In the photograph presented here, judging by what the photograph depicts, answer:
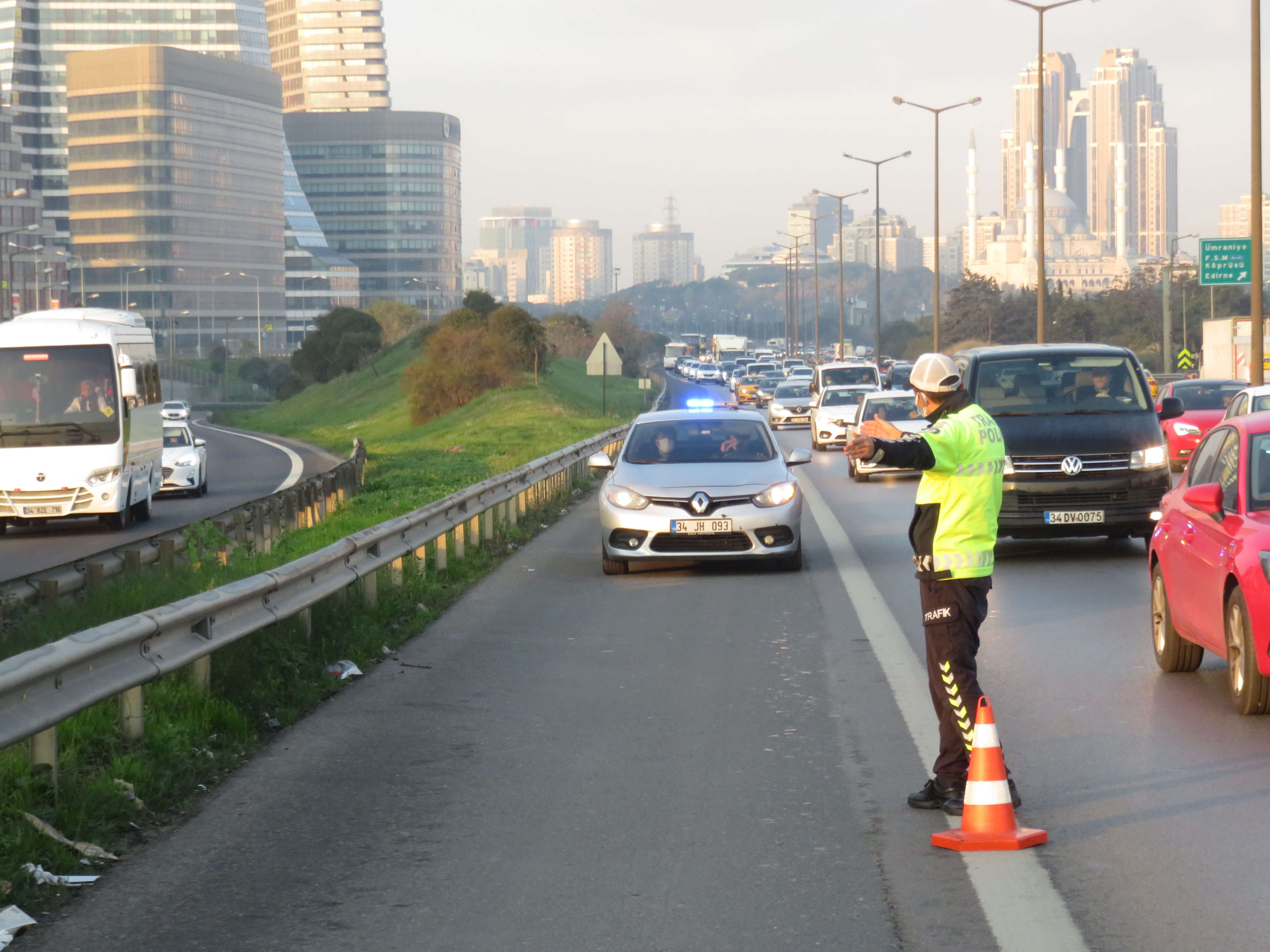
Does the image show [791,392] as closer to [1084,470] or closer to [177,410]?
[177,410]

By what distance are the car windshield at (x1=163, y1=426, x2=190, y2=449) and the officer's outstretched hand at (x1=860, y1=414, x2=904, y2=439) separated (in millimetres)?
30888

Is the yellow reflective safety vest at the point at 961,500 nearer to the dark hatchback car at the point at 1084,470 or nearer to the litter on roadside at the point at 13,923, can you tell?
the litter on roadside at the point at 13,923

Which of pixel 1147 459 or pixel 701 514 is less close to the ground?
pixel 1147 459

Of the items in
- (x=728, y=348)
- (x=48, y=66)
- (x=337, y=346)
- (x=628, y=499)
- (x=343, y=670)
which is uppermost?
(x=48, y=66)

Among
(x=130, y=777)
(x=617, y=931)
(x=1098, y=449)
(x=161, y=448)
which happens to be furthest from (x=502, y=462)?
(x=617, y=931)

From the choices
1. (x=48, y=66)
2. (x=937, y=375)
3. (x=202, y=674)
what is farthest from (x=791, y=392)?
(x=48, y=66)

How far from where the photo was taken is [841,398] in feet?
132

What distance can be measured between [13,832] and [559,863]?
1907 millimetres

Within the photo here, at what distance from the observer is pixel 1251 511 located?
8.88 metres

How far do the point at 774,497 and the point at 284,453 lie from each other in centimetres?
4650

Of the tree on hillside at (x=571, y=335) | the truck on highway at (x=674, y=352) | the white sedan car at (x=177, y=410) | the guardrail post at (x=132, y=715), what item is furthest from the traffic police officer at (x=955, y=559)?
the truck on highway at (x=674, y=352)

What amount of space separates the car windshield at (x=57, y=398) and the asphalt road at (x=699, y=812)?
1488 centimetres

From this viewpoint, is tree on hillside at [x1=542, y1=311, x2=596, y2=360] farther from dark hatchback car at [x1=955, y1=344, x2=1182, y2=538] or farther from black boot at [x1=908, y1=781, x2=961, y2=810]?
black boot at [x1=908, y1=781, x2=961, y2=810]

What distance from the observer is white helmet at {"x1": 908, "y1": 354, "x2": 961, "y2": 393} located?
21.7 feet
